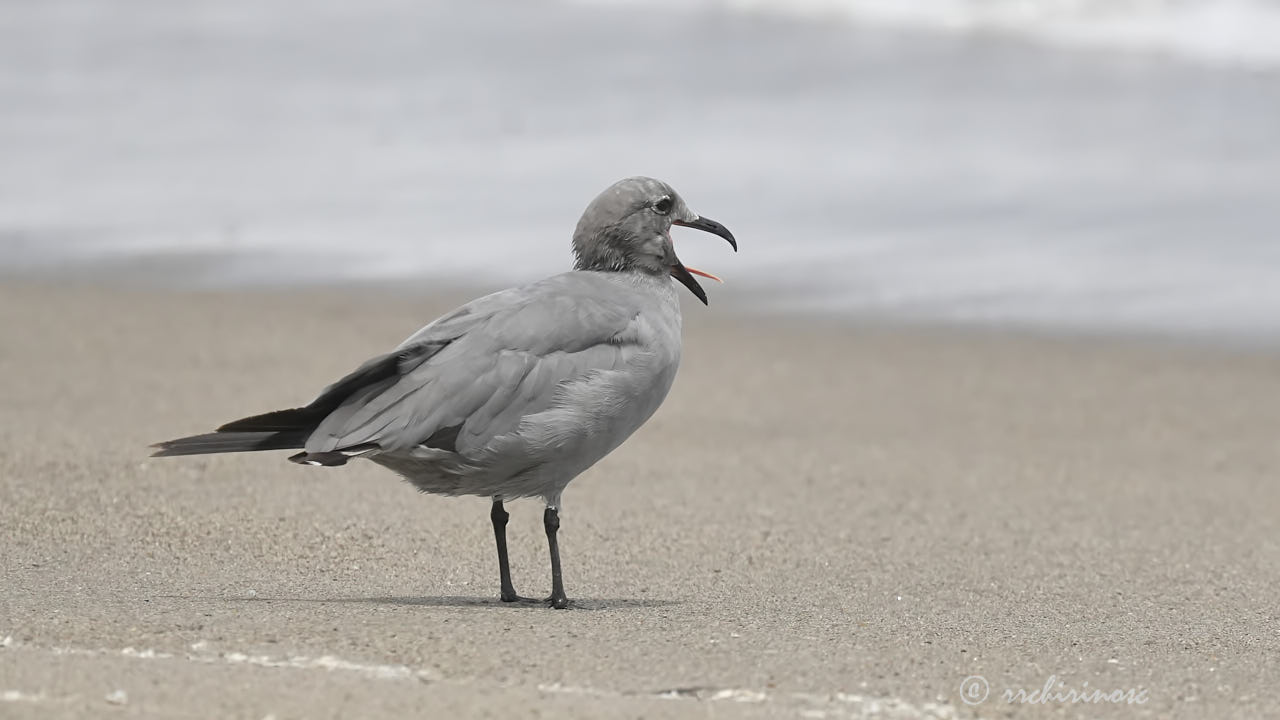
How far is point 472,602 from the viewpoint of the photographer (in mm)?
5219

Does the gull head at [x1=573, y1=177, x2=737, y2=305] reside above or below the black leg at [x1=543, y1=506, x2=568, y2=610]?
above

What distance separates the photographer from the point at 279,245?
12.1m

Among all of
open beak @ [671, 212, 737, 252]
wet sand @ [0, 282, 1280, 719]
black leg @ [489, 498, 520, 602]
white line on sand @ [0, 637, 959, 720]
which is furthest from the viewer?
open beak @ [671, 212, 737, 252]

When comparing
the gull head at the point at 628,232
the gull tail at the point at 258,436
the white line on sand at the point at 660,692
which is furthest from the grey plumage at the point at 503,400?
the white line on sand at the point at 660,692

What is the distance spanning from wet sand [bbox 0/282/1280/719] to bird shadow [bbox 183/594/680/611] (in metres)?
0.03

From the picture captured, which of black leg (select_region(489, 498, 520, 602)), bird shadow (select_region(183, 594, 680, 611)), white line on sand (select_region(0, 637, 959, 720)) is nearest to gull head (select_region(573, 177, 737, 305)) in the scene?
black leg (select_region(489, 498, 520, 602))

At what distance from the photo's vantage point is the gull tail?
15.8 ft

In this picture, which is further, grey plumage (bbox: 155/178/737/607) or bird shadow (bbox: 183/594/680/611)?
bird shadow (bbox: 183/594/680/611)

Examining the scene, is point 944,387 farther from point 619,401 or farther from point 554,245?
point 619,401

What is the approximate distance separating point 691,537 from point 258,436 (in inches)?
90.5

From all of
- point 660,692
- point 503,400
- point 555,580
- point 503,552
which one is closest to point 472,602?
point 503,552

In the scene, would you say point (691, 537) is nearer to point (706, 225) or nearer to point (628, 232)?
point (706, 225)

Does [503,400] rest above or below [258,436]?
above

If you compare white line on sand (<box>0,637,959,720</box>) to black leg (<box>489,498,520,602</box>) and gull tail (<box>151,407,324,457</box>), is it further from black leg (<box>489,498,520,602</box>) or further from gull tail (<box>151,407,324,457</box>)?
black leg (<box>489,498,520,602</box>)
